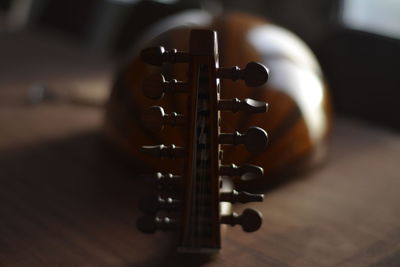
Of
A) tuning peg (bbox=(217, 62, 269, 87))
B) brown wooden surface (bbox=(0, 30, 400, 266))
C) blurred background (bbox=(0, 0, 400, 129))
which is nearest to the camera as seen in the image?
tuning peg (bbox=(217, 62, 269, 87))

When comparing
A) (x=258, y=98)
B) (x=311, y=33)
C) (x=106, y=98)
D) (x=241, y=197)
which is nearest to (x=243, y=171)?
(x=241, y=197)

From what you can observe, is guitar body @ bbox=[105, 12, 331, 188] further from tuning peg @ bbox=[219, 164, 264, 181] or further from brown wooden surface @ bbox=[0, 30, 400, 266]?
tuning peg @ bbox=[219, 164, 264, 181]

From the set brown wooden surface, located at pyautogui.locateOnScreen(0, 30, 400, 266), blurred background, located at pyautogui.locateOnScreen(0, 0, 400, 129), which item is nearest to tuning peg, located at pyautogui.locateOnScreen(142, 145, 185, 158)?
brown wooden surface, located at pyautogui.locateOnScreen(0, 30, 400, 266)

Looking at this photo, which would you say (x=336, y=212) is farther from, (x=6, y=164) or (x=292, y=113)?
(x=6, y=164)

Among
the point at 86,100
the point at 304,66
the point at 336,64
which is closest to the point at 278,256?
the point at 304,66

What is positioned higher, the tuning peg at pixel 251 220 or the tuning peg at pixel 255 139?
the tuning peg at pixel 255 139

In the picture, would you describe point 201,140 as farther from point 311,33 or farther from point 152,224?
point 311,33

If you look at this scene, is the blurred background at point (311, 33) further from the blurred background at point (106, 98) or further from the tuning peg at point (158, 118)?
the tuning peg at point (158, 118)

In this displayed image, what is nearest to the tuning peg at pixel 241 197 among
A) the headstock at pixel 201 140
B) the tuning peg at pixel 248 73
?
the headstock at pixel 201 140
